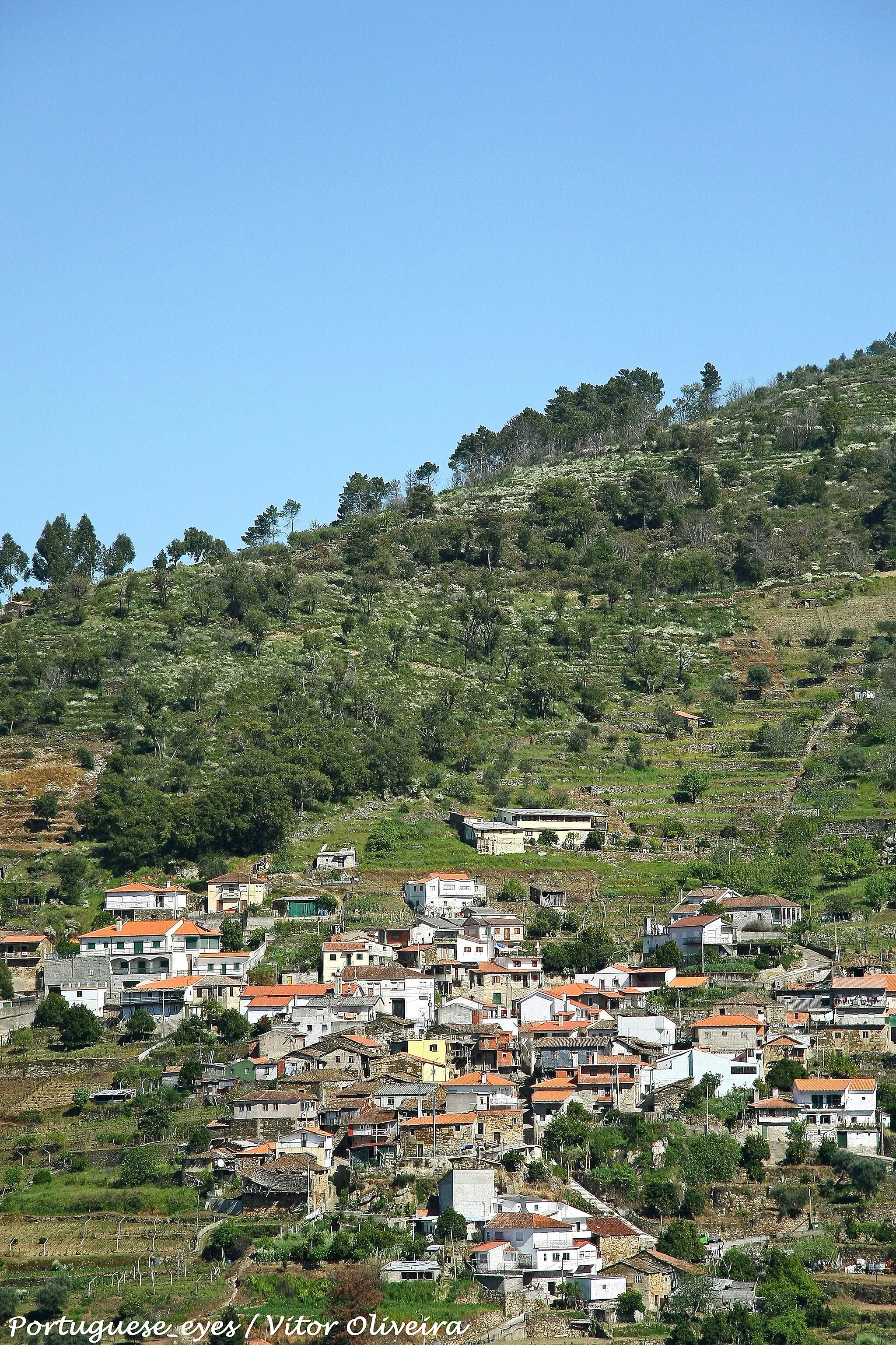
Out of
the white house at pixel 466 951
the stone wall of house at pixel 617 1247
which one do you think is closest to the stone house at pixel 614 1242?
the stone wall of house at pixel 617 1247

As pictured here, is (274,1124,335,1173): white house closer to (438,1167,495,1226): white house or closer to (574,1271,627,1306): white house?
(438,1167,495,1226): white house

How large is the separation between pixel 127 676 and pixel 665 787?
106 feet

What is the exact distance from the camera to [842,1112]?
204ft

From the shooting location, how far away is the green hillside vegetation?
3642 inches

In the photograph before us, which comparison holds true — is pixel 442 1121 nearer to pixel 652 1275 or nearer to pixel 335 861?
pixel 652 1275

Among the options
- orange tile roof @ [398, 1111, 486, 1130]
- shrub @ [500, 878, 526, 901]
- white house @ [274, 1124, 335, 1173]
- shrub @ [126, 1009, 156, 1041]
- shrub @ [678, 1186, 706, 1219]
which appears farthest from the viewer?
shrub @ [500, 878, 526, 901]

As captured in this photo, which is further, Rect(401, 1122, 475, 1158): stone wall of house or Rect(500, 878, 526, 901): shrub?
Rect(500, 878, 526, 901): shrub

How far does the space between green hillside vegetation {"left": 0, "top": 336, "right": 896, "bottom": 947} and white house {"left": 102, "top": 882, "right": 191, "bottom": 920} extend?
413 cm

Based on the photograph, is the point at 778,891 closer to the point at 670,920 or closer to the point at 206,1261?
the point at 670,920

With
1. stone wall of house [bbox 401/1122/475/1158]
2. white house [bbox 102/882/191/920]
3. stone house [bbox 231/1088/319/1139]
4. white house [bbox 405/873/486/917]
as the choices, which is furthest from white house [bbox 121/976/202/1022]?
stone wall of house [bbox 401/1122/475/1158]

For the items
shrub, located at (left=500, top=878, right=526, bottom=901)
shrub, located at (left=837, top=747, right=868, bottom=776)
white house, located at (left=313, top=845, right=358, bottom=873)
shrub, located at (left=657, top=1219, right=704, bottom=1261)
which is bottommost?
shrub, located at (left=657, top=1219, right=704, bottom=1261)

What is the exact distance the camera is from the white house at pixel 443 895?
8481 cm

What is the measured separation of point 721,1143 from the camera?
198ft

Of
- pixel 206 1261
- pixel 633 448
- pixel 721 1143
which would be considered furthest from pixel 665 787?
pixel 633 448
